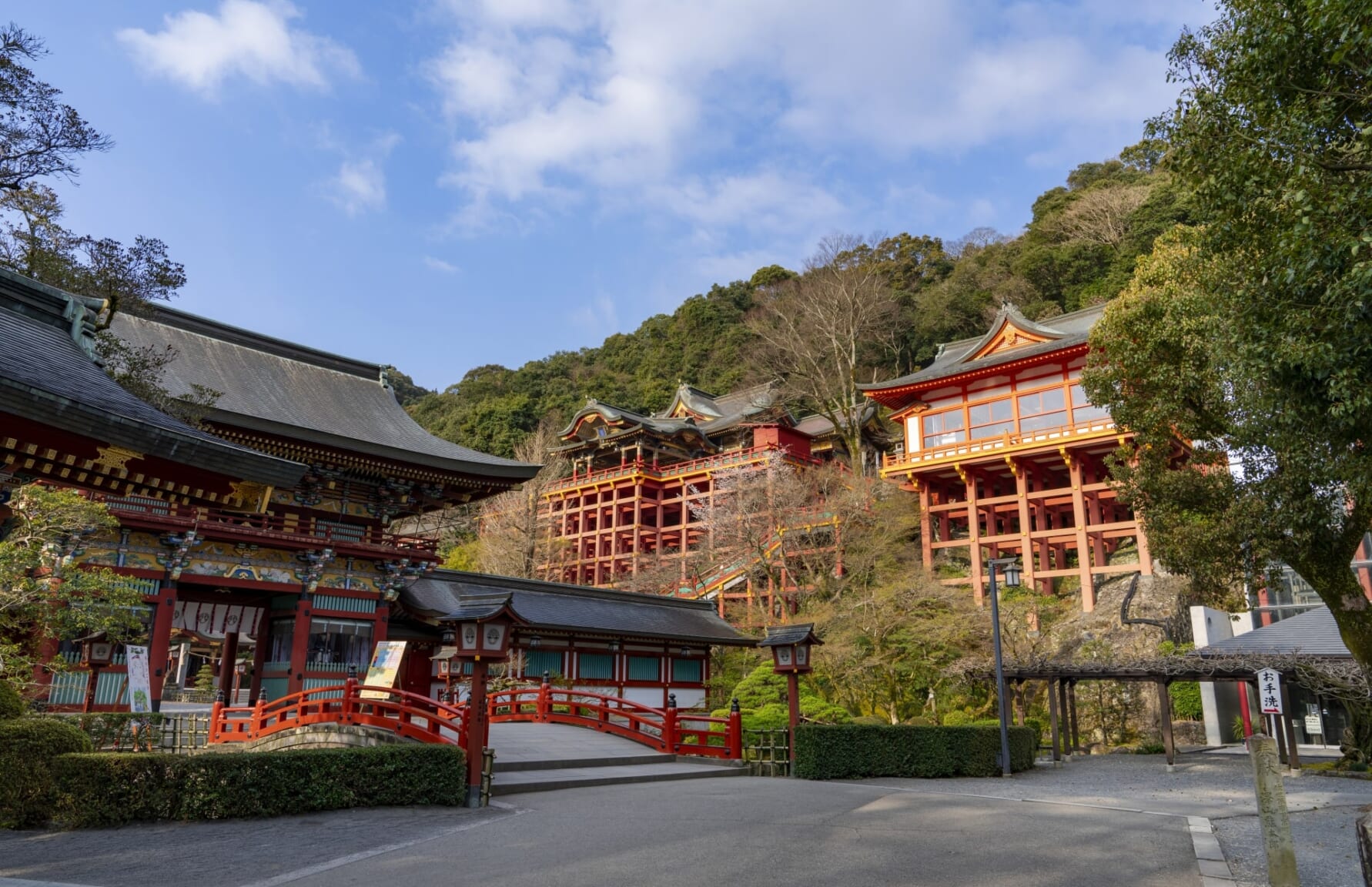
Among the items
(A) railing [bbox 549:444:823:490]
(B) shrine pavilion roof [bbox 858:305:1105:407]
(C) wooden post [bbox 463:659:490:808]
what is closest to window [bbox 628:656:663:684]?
(B) shrine pavilion roof [bbox 858:305:1105:407]

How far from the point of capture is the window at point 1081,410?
28469 millimetres

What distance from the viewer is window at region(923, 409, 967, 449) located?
1245 inches

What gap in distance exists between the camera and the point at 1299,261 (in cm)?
744

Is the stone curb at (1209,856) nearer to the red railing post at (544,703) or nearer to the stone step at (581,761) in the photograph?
the stone step at (581,761)

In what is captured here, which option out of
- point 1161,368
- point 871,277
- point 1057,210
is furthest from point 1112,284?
point 1161,368

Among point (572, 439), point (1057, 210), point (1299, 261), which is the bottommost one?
point (1299, 261)

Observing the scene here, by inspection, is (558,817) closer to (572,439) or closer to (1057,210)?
(572,439)

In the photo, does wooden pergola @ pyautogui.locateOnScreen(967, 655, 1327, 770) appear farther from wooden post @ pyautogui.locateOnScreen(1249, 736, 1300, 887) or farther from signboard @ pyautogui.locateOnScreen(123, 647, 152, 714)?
signboard @ pyautogui.locateOnScreen(123, 647, 152, 714)

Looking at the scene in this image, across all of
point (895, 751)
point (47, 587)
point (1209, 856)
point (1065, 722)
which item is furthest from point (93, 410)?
point (1065, 722)

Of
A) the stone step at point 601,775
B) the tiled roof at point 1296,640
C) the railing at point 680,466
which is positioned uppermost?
the railing at point 680,466

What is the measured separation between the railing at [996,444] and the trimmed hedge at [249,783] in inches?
920

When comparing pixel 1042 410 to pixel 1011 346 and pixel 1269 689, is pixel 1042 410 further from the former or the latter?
pixel 1269 689

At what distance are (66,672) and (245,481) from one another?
39.8 feet

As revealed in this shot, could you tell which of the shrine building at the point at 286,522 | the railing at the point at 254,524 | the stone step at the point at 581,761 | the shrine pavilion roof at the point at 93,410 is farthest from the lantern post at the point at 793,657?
the shrine pavilion roof at the point at 93,410
